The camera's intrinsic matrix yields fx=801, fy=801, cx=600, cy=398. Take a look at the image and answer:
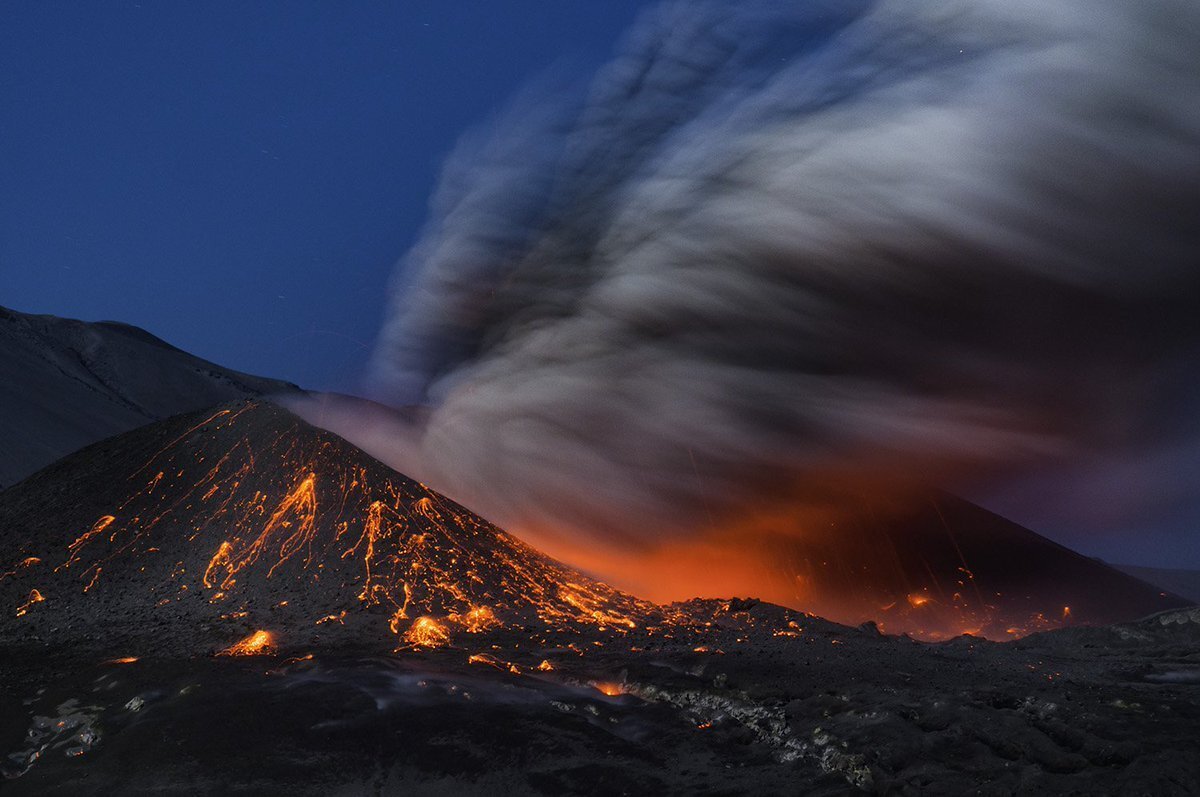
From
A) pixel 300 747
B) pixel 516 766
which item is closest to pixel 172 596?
pixel 300 747

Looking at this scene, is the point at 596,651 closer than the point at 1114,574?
Yes

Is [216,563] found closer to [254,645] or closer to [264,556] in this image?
[264,556]

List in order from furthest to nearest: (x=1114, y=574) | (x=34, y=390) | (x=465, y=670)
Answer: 1. (x=34, y=390)
2. (x=1114, y=574)
3. (x=465, y=670)

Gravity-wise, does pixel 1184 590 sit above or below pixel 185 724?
above

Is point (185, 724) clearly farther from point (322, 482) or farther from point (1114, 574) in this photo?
point (1114, 574)

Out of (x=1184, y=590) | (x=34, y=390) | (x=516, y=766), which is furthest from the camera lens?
(x=1184, y=590)

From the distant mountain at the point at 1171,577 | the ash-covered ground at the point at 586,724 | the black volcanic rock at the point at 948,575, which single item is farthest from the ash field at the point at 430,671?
the distant mountain at the point at 1171,577

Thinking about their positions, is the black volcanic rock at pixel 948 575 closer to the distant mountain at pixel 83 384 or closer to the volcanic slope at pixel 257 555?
the volcanic slope at pixel 257 555

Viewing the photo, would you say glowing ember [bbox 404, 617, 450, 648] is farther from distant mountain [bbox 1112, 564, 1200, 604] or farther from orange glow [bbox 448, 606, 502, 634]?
distant mountain [bbox 1112, 564, 1200, 604]
